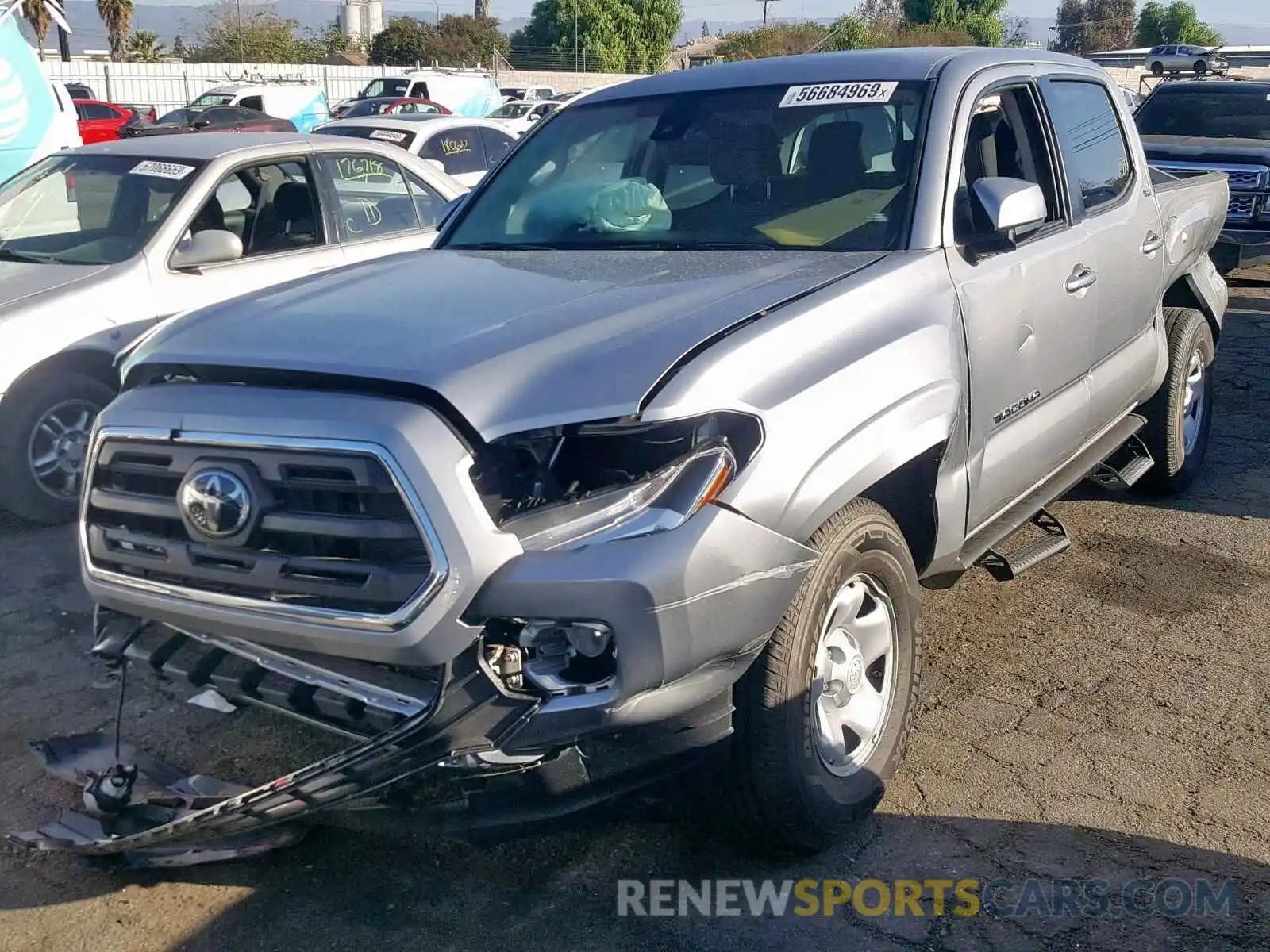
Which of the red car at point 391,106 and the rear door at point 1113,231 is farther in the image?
the red car at point 391,106

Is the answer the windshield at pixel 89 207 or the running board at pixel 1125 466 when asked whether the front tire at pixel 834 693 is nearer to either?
the running board at pixel 1125 466

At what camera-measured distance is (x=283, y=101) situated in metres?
26.0

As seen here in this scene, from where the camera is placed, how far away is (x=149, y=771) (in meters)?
3.13

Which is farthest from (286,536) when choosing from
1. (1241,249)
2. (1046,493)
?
(1241,249)

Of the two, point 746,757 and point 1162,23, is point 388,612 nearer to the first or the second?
point 746,757

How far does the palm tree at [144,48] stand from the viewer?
183 feet

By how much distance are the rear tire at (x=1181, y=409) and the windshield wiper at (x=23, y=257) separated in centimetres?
541

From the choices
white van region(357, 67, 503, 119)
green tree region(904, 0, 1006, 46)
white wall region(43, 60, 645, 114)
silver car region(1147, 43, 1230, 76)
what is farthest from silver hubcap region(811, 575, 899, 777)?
green tree region(904, 0, 1006, 46)

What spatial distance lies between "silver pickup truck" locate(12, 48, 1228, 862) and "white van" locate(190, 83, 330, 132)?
22946mm

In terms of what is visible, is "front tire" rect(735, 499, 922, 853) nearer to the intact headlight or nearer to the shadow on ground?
the shadow on ground

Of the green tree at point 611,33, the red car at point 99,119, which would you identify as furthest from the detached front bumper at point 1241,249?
the green tree at point 611,33

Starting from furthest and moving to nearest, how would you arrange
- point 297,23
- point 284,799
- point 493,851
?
point 297,23, point 493,851, point 284,799

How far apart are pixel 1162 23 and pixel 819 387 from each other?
319ft

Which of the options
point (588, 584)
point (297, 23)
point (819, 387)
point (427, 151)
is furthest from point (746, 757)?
point (297, 23)
